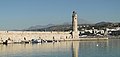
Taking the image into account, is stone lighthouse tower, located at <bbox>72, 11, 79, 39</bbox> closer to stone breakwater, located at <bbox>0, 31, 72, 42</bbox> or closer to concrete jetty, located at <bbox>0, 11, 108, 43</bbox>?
concrete jetty, located at <bbox>0, 11, 108, 43</bbox>

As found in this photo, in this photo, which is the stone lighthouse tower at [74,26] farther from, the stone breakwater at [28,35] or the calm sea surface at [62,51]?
the calm sea surface at [62,51]

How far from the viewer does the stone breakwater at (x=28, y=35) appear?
40994mm

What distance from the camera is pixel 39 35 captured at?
1807 inches

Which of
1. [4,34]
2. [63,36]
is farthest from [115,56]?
[63,36]

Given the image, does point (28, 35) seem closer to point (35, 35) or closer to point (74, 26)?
point (35, 35)

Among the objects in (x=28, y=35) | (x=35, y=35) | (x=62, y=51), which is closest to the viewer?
(x=62, y=51)

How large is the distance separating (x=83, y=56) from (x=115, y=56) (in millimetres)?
1858

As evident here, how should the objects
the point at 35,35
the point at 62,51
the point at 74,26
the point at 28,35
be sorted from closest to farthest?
1. the point at 62,51
2. the point at 28,35
3. the point at 35,35
4. the point at 74,26

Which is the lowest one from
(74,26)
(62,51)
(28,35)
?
(62,51)

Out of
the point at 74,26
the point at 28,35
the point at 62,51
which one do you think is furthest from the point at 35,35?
the point at 62,51

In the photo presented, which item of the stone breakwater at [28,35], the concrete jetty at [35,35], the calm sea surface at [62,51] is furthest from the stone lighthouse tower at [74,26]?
the calm sea surface at [62,51]

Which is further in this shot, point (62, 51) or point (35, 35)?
point (35, 35)

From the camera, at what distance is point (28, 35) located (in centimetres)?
4459

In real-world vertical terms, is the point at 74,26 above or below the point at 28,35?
above
